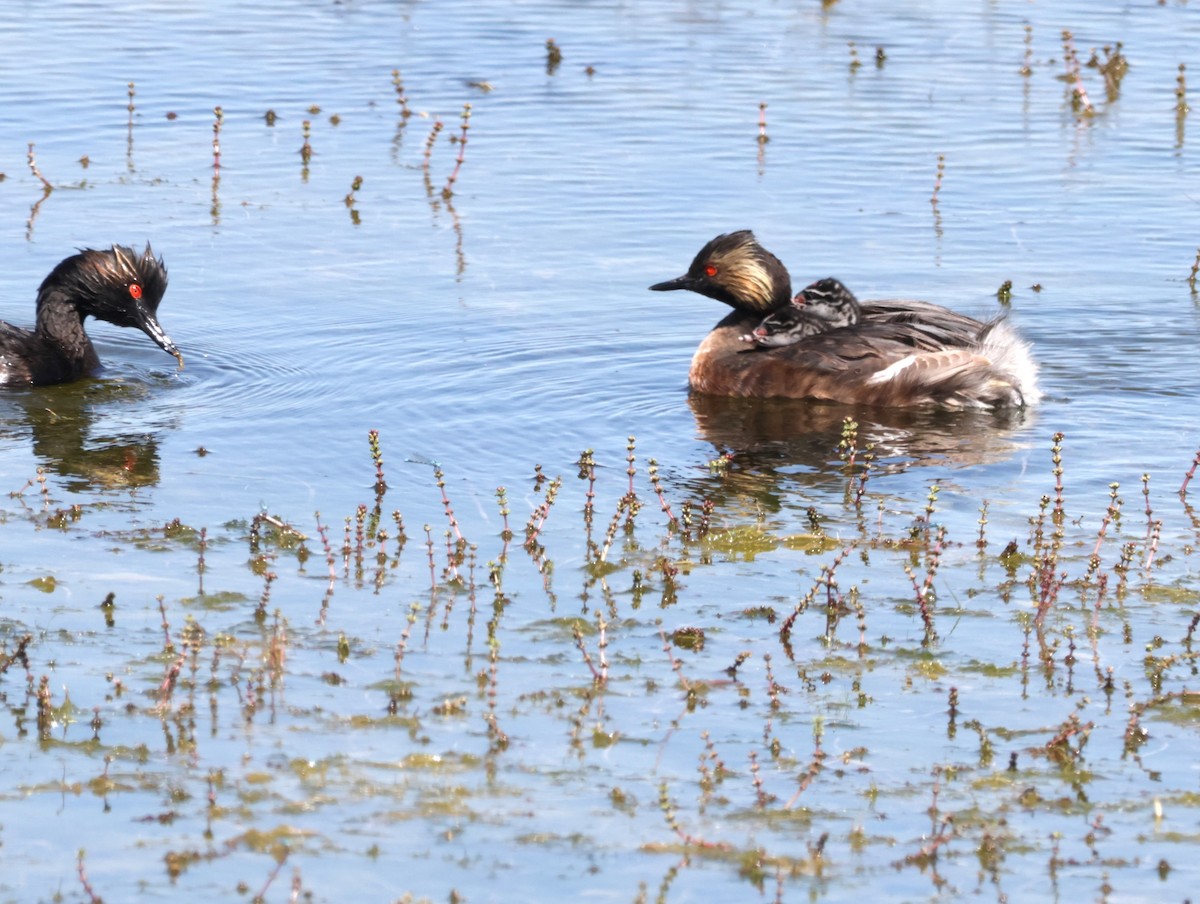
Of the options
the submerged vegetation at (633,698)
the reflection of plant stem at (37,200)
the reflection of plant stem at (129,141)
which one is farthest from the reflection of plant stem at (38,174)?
the submerged vegetation at (633,698)

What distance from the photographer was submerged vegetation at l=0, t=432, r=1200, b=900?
18.5 feet

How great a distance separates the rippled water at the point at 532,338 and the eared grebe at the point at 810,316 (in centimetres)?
57

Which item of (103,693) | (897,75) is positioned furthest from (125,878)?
(897,75)

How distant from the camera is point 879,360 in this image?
1106cm

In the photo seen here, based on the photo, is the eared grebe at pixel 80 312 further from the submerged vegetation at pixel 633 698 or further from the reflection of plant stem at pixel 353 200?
the reflection of plant stem at pixel 353 200

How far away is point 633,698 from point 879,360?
15.6ft

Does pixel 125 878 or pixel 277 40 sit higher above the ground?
pixel 277 40

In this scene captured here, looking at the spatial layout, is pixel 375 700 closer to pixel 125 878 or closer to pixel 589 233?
pixel 125 878

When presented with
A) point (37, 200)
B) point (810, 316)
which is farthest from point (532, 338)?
point (37, 200)

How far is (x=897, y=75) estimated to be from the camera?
2016 centimetres

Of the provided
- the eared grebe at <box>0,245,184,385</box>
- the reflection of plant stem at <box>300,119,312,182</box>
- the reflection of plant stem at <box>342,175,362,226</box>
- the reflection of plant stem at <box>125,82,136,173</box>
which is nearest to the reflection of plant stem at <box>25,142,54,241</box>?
the reflection of plant stem at <box>125,82,136,173</box>

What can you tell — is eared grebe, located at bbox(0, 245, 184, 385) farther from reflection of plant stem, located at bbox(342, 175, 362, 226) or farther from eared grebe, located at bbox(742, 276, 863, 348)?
eared grebe, located at bbox(742, 276, 863, 348)

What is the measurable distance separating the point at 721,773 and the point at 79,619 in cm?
259

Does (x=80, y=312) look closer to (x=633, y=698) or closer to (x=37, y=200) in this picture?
(x=37, y=200)
